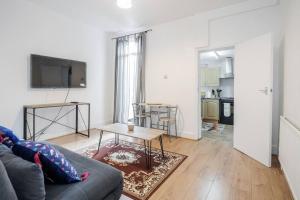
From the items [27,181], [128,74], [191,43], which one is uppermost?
[191,43]

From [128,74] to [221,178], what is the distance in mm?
3511

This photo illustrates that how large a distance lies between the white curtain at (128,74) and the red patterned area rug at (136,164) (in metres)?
1.49

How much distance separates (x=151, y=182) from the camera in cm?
208

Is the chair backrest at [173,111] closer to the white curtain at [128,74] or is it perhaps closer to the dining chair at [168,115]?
the dining chair at [168,115]

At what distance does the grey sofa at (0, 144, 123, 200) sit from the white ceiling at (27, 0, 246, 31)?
2966 millimetres

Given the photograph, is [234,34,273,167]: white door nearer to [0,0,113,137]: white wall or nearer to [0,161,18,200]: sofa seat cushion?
[0,161,18,200]: sofa seat cushion

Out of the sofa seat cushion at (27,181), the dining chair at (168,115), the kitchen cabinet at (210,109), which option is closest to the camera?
the sofa seat cushion at (27,181)

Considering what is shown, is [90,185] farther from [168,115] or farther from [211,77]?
[211,77]

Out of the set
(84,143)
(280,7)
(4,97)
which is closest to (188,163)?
(84,143)

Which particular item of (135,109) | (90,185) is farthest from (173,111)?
(90,185)

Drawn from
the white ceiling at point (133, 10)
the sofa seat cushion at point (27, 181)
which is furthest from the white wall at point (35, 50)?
the sofa seat cushion at point (27, 181)

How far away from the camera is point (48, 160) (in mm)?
1098

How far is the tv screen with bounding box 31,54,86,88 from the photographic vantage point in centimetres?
346

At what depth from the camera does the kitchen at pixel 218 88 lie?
5750 millimetres
